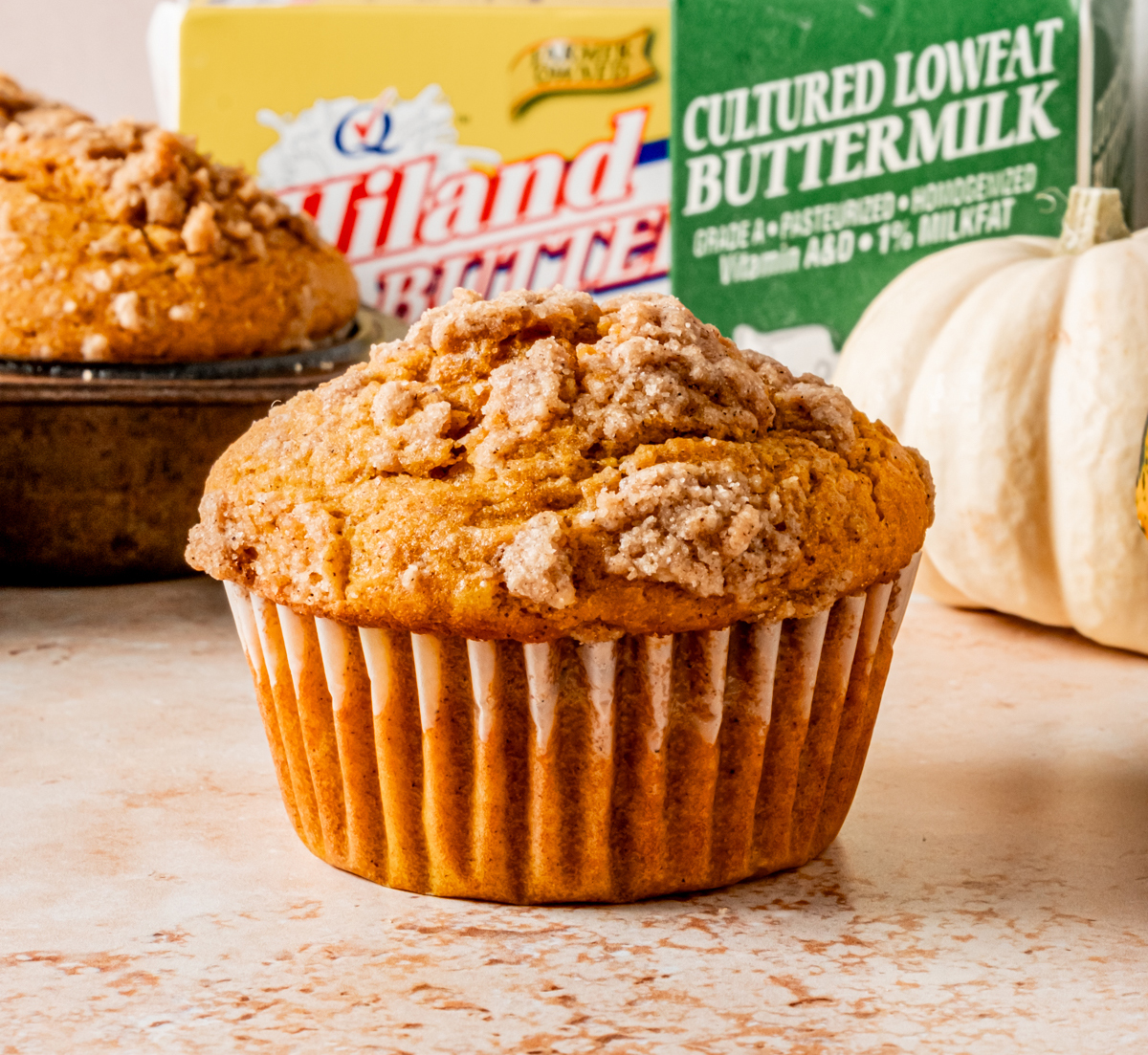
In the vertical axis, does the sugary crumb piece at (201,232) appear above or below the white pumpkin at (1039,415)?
above

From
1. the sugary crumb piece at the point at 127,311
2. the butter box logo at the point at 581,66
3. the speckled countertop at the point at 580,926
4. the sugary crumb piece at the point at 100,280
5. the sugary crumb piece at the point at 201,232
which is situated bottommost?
the speckled countertop at the point at 580,926

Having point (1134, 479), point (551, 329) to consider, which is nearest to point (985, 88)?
point (1134, 479)

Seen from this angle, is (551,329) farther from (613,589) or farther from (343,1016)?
(343,1016)

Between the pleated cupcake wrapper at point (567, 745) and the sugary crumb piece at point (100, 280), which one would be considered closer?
the pleated cupcake wrapper at point (567, 745)

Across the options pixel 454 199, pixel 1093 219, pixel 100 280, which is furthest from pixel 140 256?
pixel 1093 219

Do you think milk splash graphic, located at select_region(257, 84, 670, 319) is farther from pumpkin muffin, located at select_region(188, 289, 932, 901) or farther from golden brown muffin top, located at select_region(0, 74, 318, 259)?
pumpkin muffin, located at select_region(188, 289, 932, 901)

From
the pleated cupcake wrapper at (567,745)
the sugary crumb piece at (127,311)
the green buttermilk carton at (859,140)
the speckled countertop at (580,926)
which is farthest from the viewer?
the green buttermilk carton at (859,140)

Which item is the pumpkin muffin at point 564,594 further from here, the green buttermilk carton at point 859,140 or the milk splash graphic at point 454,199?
the milk splash graphic at point 454,199

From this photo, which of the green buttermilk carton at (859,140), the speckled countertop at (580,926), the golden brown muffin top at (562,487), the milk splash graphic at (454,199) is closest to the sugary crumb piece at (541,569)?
the golden brown muffin top at (562,487)
